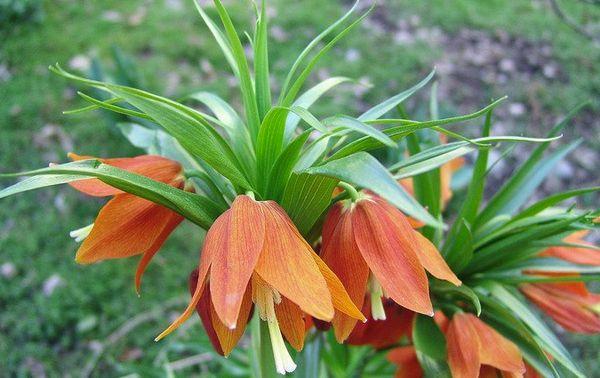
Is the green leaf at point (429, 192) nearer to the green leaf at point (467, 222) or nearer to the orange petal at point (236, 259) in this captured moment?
the green leaf at point (467, 222)

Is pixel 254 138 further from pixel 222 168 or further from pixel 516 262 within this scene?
pixel 516 262

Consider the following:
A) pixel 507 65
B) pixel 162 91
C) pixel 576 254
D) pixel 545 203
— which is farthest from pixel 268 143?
pixel 507 65

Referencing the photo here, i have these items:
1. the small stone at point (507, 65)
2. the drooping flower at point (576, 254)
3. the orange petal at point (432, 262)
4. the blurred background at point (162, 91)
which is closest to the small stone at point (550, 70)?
the blurred background at point (162, 91)

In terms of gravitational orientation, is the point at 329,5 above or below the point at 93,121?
Answer: above

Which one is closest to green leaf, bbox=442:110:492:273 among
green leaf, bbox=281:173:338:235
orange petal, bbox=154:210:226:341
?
green leaf, bbox=281:173:338:235

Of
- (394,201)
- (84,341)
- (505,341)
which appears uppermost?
(394,201)

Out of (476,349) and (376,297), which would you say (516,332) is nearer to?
(476,349)

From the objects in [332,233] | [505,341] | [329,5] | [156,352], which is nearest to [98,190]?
[332,233]
